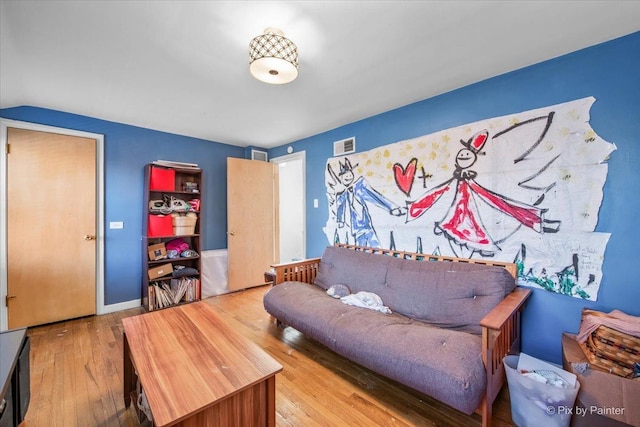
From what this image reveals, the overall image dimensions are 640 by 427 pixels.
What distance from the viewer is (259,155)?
14.2 feet

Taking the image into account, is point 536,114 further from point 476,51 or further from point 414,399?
point 414,399

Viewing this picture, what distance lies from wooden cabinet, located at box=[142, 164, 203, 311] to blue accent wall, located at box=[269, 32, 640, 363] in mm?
3075

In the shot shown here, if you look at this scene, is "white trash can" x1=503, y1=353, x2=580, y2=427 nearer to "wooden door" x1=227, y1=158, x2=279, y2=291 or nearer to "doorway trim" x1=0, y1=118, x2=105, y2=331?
"wooden door" x1=227, y1=158, x2=279, y2=291

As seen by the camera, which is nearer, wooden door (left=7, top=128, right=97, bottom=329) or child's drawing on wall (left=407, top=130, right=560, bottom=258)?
child's drawing on wall (left=407, top=130, right=560, bottom=258)

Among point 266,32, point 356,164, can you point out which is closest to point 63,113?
point 266,32

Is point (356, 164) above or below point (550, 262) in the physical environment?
above

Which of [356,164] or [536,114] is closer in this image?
[536,114]

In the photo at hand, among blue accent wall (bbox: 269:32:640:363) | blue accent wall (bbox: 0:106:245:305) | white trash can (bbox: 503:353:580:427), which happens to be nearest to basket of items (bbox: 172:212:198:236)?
blue accent wall (bbox: 0:106:245:305)

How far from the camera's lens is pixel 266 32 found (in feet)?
5.05

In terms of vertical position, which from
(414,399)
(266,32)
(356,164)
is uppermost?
(266,32)

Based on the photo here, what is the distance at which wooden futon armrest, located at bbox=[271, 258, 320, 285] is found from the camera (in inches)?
107

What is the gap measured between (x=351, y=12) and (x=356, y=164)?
1.76 meters

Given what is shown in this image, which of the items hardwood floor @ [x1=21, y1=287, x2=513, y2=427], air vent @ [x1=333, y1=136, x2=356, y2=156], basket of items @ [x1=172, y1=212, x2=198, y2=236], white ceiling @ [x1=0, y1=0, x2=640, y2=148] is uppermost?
white ceiling @ [x1=0, y1=0, x2=640, y2=148]

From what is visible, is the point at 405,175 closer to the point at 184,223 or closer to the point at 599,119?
the point at 599,119
